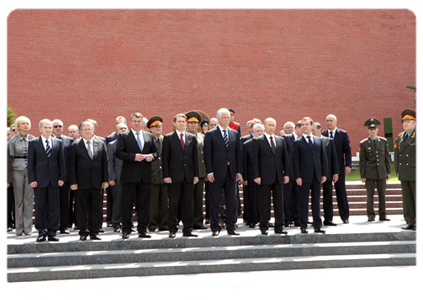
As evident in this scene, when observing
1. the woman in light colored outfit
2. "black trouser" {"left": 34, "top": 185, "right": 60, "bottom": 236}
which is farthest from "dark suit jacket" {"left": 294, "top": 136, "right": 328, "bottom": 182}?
the woman in light colored outfit

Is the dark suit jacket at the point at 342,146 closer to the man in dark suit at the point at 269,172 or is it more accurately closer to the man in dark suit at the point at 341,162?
the man in dark suit at the point at 341,162

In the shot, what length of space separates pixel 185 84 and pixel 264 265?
12943 millimetres

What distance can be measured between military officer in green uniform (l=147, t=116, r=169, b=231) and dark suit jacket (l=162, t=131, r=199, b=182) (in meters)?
0.75

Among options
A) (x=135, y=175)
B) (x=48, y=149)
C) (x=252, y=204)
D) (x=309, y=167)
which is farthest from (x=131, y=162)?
(x=309, y=167)

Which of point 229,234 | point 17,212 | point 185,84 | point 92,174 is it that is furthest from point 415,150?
point 185,84

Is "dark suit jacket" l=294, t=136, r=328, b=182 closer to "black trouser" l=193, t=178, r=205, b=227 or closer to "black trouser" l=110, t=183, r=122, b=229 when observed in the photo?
"black trouser" l=193, t=178, r=205, b=227

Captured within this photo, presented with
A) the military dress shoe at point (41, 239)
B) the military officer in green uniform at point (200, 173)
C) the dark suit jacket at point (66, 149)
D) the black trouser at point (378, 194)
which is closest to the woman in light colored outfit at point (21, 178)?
the dark suit jacket at point (66, 149)

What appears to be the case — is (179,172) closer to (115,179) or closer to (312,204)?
(115,179)

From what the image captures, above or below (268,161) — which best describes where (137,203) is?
below

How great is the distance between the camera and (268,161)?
7.23m

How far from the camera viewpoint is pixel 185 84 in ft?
61.4

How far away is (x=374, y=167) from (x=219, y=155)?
9.99 feet

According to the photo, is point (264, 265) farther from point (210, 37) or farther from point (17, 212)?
point (210, 37)

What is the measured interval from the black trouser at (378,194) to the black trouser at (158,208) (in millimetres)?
3268
